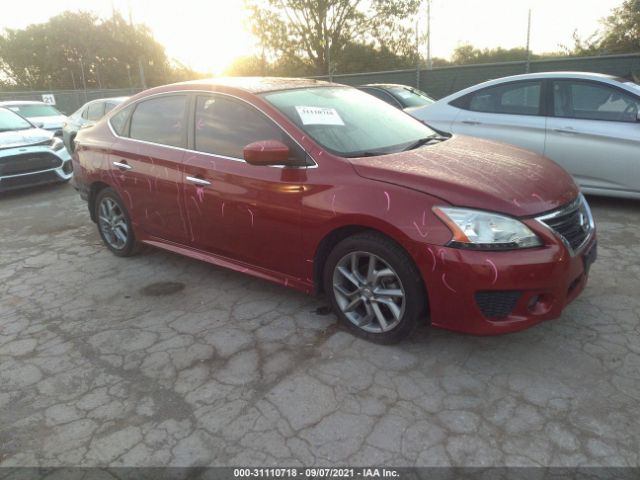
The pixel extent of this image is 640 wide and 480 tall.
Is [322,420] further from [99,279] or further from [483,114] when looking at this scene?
[483,114]

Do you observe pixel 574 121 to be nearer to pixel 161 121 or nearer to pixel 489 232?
pixel 489 232

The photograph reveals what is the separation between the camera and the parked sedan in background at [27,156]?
7895mm

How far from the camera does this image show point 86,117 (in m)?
10.7

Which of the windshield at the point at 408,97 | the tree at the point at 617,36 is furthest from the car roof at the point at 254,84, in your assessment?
the tree at the point at 617,36

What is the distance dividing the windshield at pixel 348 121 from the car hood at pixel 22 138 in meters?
6.27

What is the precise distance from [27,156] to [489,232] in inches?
310

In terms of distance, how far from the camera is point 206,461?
2.31 m

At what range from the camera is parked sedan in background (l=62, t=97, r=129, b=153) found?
10.3m

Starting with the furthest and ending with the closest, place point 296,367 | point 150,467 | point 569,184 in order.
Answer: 1. point 569,184
2. point 296,367
3. point 150,467

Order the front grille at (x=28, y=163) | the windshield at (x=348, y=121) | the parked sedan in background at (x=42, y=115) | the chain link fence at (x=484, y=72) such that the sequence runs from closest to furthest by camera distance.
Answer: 1. the windshield at (x=348, y=121)
2. the front grille at (x=28, y=163)
3. the chain link fence at (x=484, y=72)
4. the parked sedan in background at (x=42, y=115)

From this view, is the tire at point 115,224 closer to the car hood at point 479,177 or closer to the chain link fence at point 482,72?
the car hood at point 479,177

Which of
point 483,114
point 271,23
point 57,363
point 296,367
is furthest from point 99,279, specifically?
point 271,23

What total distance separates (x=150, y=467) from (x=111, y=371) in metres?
0.94

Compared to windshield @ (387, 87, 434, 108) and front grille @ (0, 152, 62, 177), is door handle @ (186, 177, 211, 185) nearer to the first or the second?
front grille @ (0, 152, 62, 177)
